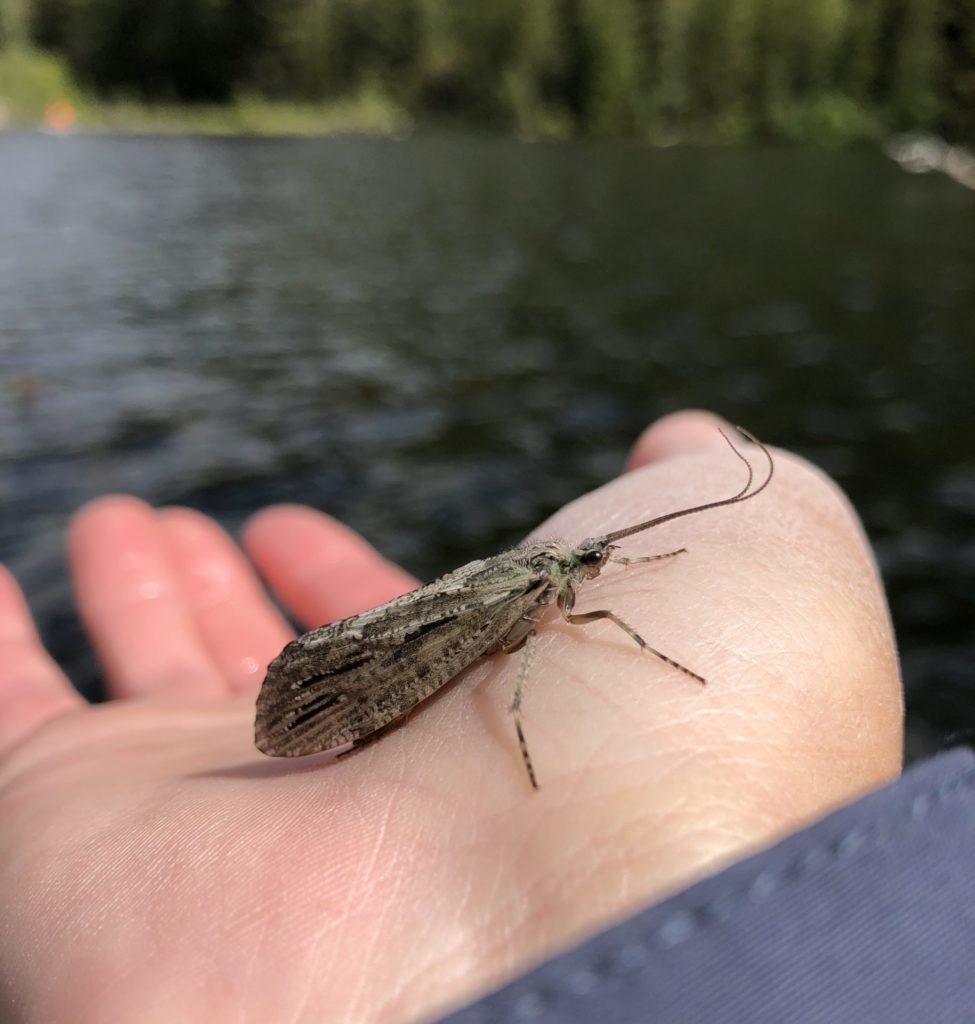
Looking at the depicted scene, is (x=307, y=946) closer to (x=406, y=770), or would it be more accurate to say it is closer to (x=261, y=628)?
(x=406, y=770)

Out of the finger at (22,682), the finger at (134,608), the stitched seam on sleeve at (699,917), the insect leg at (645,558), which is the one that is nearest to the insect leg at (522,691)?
the insect leg at (645,558)

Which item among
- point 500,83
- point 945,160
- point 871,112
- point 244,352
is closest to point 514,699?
point 244,352

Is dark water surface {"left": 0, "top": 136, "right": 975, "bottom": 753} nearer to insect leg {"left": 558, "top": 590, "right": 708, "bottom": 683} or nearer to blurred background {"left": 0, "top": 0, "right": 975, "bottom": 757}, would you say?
blurred background {"left": 0, "top": 0, "right": 975, "bottom": 757}

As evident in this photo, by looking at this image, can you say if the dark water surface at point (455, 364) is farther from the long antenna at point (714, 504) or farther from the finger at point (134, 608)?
the long antenna at point (714, 504)

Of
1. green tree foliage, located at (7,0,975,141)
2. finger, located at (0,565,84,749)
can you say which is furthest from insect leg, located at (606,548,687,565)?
green tree foliage, located at (7,0,975,141)

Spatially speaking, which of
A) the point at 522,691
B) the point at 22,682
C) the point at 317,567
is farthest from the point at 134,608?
the point at 522,691

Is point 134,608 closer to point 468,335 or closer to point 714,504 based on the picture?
point 714,504
